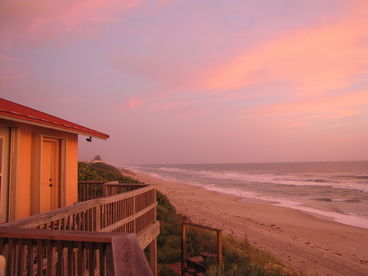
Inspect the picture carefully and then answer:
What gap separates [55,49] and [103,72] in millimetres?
5026

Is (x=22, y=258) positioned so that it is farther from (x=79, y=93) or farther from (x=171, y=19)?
(x=79, y=93)

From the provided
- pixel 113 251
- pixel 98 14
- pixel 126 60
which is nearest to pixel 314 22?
pixel 98 14

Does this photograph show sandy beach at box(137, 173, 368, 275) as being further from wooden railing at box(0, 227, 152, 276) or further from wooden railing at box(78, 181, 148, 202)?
wooden railing at box(0, 227, 152, 276)

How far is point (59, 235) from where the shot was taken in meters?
2.33

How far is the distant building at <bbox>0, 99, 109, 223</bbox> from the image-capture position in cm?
564

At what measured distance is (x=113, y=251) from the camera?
2035 mm

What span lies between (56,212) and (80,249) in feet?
6.20

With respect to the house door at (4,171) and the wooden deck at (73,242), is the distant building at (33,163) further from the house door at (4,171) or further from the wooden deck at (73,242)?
the wooden deck at (73,242)

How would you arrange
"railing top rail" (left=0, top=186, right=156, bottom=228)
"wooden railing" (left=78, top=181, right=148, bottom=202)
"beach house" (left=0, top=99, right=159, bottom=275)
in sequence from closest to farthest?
"beach house" (left=0, top=99, right=159, bottom=275), "railing top rail" (left=0, top=186, right=156, bottom=228), "wooden railing" (left=78, top=181, right=148, bottom=202)

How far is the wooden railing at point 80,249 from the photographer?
198 centimetres

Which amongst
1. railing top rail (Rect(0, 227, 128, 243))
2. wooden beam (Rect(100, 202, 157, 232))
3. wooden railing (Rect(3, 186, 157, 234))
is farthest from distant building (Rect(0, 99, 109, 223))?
railing top rail (Rect(0, 227, 128, 243))

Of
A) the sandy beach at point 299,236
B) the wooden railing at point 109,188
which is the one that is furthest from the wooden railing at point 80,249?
the sandy beach at point 299,236

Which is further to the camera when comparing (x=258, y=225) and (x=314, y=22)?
(x=258, y=225)

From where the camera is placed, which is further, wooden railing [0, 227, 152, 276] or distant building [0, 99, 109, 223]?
distant building [0, 99, 109, 223]
